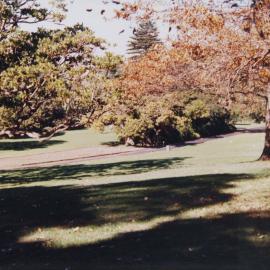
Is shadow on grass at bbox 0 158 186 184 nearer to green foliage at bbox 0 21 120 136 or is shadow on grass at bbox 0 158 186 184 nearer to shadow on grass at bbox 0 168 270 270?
green foliage at bbox 0 21 120 136

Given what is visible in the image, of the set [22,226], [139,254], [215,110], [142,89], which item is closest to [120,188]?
[22,226]

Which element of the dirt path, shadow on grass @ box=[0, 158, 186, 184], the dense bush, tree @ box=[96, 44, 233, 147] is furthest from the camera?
the dense bush

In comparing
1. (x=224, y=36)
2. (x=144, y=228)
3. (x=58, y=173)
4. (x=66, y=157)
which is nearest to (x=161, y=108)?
(x=66, y=157)

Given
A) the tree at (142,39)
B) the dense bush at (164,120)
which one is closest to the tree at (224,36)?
the dense bush at (164,120)

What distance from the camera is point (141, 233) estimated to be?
8.49 m

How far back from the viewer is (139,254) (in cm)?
715

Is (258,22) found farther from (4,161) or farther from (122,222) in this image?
(4,161)

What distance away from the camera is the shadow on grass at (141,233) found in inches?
266

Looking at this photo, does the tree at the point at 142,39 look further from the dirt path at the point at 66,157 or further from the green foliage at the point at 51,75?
the green foliage at the point at 51,75

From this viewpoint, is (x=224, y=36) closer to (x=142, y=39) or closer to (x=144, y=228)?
(x=144, y=228)

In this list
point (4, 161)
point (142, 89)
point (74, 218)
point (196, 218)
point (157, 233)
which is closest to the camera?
point (157, 233)

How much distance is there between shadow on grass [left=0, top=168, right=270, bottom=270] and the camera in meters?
6.75

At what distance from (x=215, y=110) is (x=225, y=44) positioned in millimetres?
42592

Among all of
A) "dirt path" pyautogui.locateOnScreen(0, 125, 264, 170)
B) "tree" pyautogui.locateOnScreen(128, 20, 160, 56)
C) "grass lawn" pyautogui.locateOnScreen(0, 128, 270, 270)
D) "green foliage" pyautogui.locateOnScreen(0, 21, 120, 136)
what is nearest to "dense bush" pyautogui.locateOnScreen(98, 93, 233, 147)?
"dirt path" pyautogui.locateOnScreen(0, 125, 264, 170)
